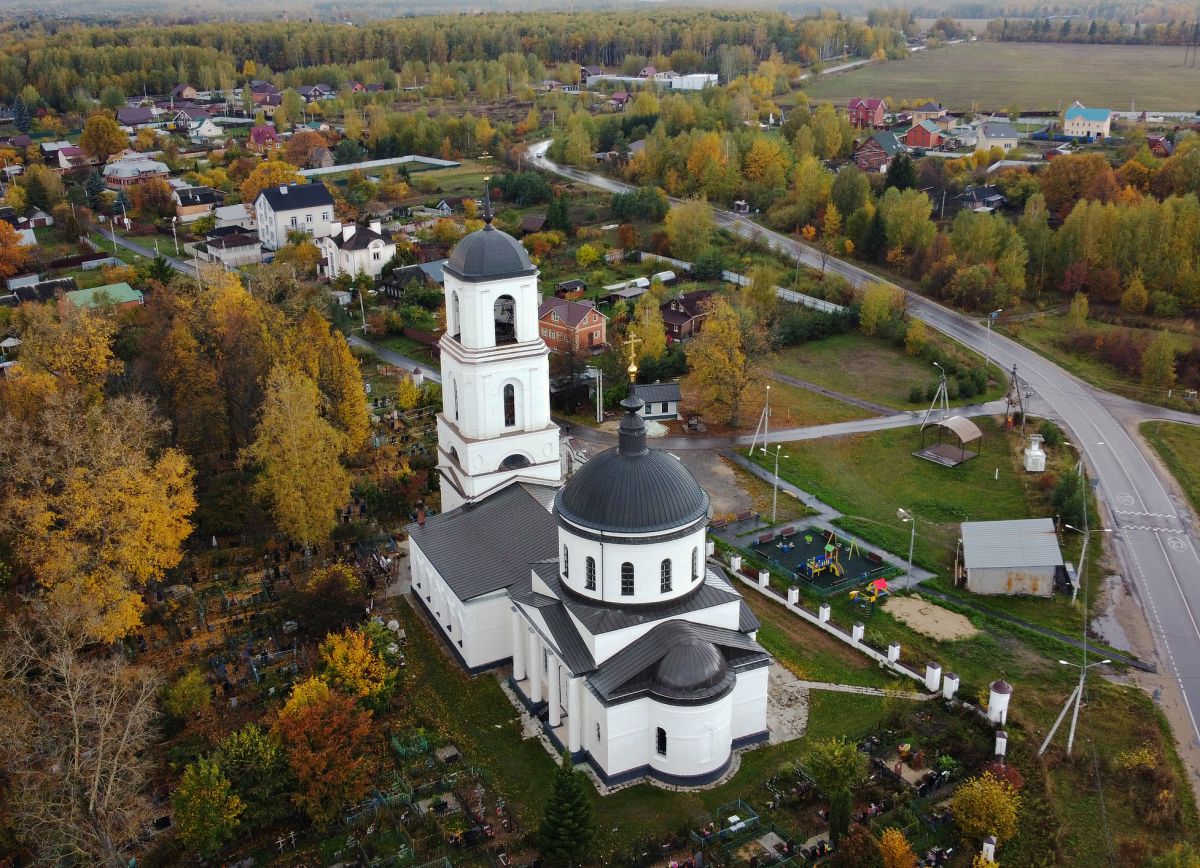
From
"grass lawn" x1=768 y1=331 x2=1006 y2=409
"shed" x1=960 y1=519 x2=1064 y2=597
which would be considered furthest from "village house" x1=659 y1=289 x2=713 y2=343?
"shed" x1=960 y1=519 x2=1064 y2=597

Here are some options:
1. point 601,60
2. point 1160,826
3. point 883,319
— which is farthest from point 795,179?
point 601,60

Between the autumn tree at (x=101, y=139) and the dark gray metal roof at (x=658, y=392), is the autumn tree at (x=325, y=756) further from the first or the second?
the autumn tree at (x=101, y=139)

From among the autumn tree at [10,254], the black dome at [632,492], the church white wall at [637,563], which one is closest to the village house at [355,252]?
the autumn tree at [10,254]

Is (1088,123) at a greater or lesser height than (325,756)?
greater

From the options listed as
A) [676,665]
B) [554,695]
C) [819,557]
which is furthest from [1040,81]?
[676,665]

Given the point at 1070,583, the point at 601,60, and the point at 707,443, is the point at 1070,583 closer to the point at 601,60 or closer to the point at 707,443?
the point at 707,443

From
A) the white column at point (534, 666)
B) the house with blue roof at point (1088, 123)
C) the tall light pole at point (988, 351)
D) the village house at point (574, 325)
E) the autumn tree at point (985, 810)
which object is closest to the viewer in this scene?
the autumn tree at point (985, 810)

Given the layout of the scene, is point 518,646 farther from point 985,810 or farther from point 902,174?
point 902,174
